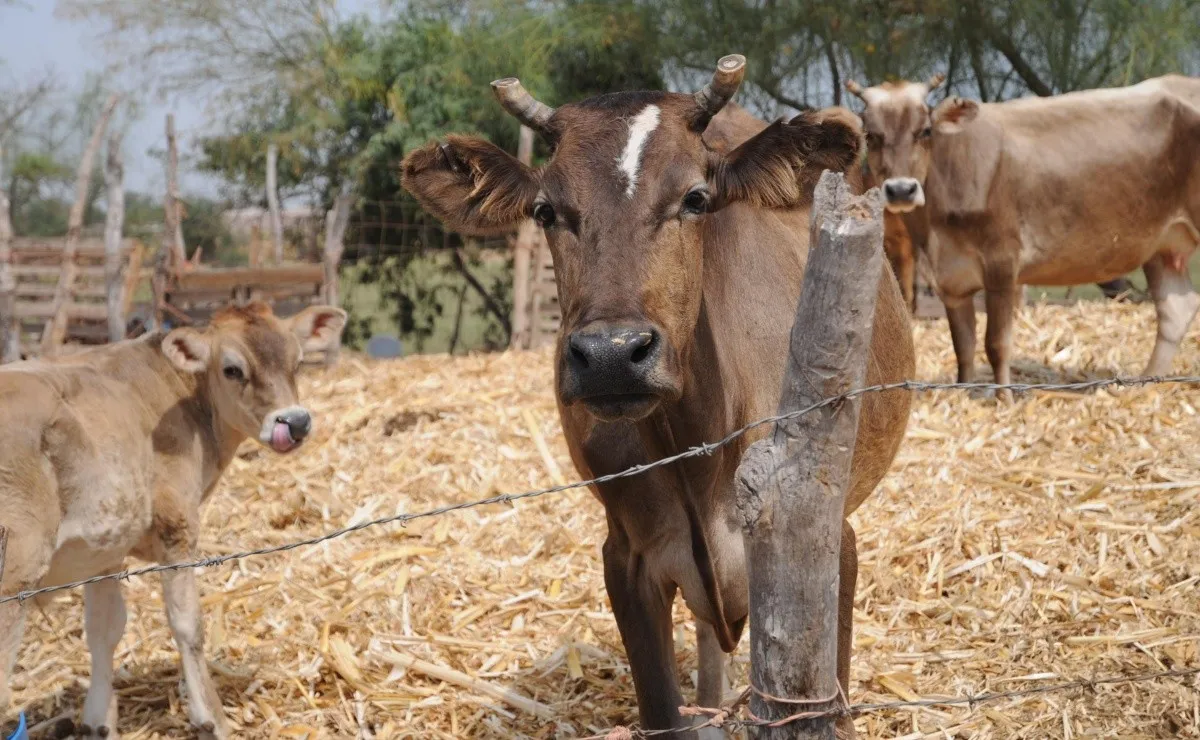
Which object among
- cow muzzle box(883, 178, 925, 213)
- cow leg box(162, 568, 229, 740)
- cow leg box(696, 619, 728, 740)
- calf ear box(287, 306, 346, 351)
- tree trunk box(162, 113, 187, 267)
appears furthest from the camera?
tree trunk box(162, 113, 187, 267)

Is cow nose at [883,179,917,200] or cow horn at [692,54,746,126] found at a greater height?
cow horn at [692,54,746,126]

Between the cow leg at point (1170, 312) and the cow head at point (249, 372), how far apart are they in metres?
6.41

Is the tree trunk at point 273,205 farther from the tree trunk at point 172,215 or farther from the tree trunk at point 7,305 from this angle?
the tree trunk at point 7,305

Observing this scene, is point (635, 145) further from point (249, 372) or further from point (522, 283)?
point (522, 283)

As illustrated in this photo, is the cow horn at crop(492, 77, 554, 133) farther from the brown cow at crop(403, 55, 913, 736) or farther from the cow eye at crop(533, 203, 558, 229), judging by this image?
the cow eye at crop(533, 203, 558, 229)

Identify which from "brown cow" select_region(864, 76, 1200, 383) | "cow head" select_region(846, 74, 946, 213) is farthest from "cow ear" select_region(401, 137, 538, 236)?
"brown cow" select_region(864, 76, 1200, 383)

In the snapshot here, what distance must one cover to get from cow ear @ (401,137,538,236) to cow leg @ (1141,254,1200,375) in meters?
6.71

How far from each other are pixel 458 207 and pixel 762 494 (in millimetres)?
1737

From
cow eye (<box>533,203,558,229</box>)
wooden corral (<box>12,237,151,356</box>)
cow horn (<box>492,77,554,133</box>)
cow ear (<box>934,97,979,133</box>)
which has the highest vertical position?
cow ear (<box>934,97,979,133</box>)

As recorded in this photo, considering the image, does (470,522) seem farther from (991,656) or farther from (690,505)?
(690,505)

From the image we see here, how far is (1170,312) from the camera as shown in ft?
28.5

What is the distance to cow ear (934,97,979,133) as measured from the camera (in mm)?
8391

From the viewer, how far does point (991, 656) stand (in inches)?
189

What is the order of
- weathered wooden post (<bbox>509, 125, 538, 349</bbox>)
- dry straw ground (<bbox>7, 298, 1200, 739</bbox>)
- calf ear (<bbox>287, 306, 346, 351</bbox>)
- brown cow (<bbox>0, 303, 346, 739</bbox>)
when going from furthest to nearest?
weathered wooden post (<bbox>509, 125, 538, 349</bbox>) → calf ear (<bbox>287, 306, 346, 351</bbox>) → dry straw ground (<bbox>7, 298, 1200, 739</bbox>) → brown cow (<bbox>0, 303, 346, 739</bbox>)
